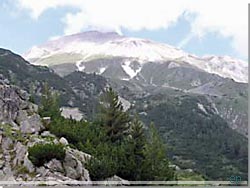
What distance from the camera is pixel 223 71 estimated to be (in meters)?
122

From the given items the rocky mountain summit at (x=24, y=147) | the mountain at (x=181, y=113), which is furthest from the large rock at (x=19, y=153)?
the mountain at (x=181, y=113)

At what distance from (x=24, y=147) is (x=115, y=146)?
190 centimetres

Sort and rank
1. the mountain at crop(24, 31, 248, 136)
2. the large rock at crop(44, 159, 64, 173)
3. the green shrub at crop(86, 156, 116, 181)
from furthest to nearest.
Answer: the mountain at crop(24, 31, 248, 136), the green shrub at crop(86, 156, 116, 181), the large rock at crop(44, 159, 64, 173)

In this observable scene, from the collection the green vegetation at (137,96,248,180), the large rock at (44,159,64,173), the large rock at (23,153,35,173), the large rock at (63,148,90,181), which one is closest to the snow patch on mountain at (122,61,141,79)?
the green vegetation at (137,96,248,180)

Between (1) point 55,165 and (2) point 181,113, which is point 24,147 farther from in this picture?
(2) point 181,113

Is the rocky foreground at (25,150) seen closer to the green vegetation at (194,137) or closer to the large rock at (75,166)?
the large rock at (75,166)

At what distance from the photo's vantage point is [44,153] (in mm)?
4980

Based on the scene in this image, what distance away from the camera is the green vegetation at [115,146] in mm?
5344

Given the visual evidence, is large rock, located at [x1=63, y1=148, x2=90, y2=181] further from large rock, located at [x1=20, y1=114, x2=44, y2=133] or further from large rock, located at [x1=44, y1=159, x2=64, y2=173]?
large rock, located at [x1=20, y1=114, x2=44, y2=133]

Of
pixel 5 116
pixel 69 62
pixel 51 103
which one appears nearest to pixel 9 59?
pixel 51 103

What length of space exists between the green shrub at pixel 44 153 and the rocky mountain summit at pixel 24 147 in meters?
0.05

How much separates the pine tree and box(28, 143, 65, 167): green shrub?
141 inches

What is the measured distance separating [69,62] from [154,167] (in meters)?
108

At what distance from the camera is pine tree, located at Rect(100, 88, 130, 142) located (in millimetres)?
8859
